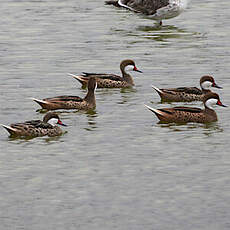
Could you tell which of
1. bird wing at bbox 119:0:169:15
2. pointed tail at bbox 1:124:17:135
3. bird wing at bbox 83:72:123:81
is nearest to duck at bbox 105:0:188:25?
bird wing at bbox 119:0:169:15

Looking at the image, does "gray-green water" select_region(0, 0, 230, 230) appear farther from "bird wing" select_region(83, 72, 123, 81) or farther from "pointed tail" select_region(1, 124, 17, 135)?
→ "bird wing" select_region(83, 72, 123, 81)

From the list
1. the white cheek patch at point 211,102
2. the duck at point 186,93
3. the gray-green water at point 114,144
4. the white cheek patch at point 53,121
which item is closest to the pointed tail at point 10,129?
the gray-green water at point 114,144

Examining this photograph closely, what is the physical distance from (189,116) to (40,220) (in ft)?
22.0

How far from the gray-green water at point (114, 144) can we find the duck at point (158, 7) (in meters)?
1.02

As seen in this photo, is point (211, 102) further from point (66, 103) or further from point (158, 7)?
point (158, 7)

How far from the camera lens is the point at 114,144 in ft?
52.4

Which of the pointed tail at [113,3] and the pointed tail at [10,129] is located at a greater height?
the pointed tail at [10,129]

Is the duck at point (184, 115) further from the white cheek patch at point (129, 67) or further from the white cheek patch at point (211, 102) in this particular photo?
the white cheek patch at point (129, 67)

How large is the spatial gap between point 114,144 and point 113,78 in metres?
6.22

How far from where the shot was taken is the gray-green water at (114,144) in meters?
12.2

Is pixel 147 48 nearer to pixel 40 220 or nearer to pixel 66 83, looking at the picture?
pixel 66 83

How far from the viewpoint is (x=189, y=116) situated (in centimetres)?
1803

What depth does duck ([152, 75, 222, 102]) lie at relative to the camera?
65.6 feet

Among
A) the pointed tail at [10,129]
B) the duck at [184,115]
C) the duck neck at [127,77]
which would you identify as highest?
the pointed tail at [10,129]
